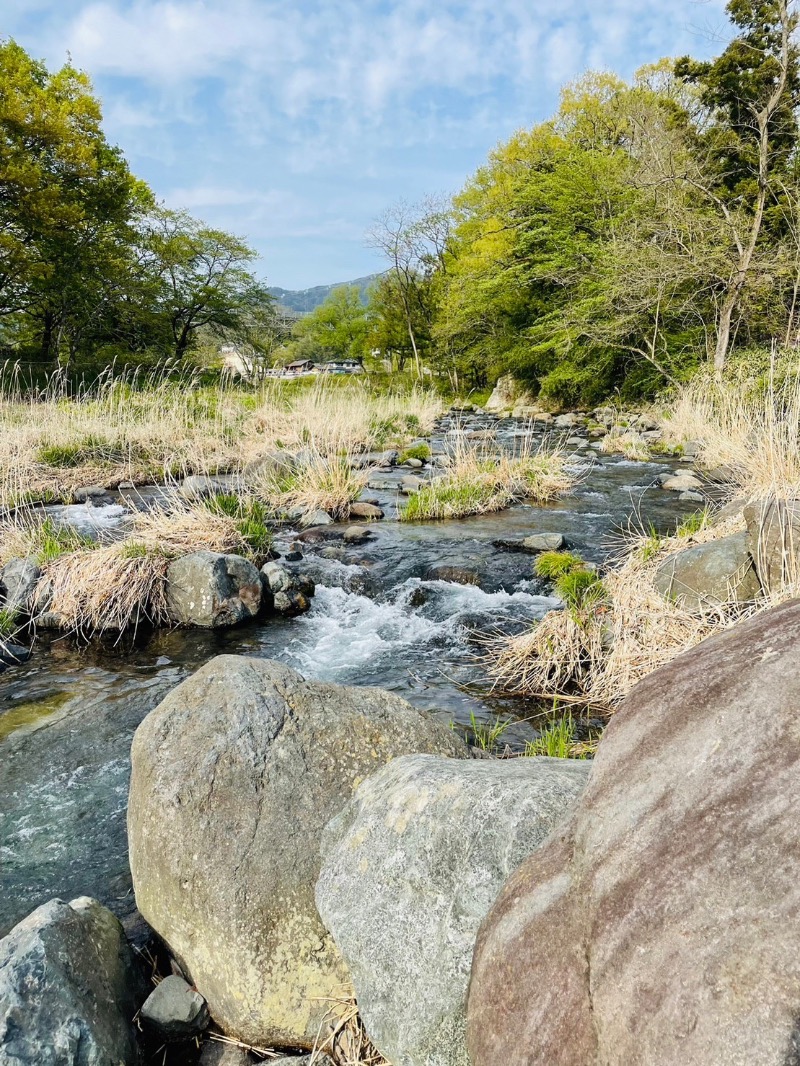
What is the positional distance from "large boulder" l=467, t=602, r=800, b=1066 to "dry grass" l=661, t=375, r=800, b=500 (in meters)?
4.31

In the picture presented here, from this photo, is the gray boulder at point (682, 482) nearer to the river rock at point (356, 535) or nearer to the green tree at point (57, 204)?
the river rock at point (356, 535)

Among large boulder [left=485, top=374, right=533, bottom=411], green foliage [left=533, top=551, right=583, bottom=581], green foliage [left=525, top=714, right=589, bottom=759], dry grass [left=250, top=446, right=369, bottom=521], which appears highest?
large boulder [left=485, top=374, right=533, bottom=411]

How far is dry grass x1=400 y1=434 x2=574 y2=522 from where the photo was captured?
9.57m

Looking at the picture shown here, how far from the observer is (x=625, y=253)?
19172 millimetres

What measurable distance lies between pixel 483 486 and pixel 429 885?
8618mm

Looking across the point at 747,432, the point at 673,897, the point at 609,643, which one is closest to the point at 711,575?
the point at 609,643

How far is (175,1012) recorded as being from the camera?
7.02ft

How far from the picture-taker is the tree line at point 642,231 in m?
17.4

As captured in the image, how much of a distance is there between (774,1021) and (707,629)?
360 centimetres

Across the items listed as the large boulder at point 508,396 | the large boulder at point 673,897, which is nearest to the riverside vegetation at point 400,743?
the large boulder at point 673,897

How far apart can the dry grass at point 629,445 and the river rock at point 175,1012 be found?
44.2 feet

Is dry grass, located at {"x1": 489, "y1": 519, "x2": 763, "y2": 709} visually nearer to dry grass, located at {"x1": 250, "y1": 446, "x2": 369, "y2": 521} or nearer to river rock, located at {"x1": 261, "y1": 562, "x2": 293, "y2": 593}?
river rock, located at {"x1": 261, "y1": 562, "x2": 293, "y2": 593}

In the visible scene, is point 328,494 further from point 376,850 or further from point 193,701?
point 376,850

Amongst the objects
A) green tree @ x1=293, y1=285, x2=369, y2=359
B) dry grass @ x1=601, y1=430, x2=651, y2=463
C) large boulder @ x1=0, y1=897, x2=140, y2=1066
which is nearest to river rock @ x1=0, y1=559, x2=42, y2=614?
large boulder @ x1=0, y1=897, x2=140, y2=1066
